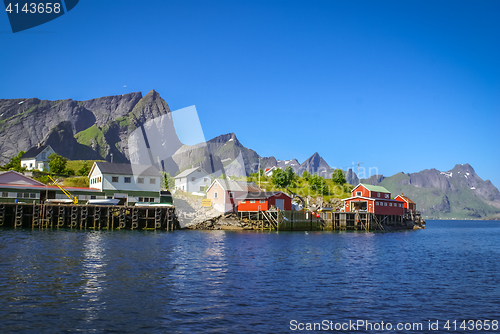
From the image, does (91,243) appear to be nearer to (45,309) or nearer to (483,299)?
(45,309)

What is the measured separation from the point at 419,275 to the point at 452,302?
336 inches

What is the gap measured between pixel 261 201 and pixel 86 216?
3415 cm

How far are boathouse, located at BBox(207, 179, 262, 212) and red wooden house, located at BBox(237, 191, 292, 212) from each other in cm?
137

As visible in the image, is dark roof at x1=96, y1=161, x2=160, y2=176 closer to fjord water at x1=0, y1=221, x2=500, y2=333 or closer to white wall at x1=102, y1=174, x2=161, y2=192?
white wall at x1=102, y1=174, x2=161, y2=192

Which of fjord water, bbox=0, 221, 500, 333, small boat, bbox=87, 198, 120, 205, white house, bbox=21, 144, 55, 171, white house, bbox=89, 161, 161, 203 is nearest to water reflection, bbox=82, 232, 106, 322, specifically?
fjord water, bbox=0, 221, 500, 333

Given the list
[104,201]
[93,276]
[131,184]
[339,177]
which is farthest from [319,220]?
[93,276]

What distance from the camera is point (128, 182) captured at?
74.8m

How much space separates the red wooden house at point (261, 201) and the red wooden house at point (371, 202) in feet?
64.2

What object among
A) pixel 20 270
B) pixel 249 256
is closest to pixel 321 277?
pixel 249 256

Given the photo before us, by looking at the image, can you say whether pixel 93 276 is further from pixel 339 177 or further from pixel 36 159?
pixel 36 159

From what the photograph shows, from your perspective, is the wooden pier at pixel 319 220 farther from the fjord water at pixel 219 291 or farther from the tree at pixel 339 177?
the fjord water at pixel 219 291

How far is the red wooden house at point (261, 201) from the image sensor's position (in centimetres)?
8209

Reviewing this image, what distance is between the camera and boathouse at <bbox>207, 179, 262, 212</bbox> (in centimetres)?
8419

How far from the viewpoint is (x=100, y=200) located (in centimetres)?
6769
